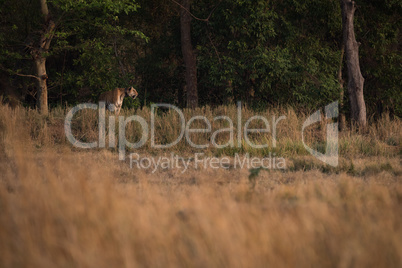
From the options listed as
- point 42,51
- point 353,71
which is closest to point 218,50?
point 353,71

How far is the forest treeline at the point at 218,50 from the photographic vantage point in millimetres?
17750

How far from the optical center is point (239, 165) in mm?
8570

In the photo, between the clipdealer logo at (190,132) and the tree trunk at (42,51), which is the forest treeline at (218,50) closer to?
the tree trunk at (42,51)

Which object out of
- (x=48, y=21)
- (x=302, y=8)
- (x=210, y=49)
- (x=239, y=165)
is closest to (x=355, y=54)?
(x=302, y=8)

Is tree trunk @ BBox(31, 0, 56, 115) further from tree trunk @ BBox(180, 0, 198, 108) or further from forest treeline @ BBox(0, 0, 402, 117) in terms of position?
tree trunk @ BBox(180, 0, 198, 108)

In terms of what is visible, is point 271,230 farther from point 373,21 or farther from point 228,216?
point 373,21

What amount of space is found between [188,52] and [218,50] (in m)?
1.41

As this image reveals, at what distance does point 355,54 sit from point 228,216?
1283 cm

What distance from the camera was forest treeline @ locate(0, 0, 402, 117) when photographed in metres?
17.8

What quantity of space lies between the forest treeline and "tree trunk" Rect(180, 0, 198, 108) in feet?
0.76

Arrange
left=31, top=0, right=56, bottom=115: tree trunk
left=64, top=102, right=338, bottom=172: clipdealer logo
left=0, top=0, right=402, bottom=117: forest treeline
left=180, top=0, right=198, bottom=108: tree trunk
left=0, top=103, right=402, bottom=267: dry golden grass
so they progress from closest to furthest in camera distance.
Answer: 1. left=0, top=103, right=402, bottom=267: dry golden grass
2. left=64, top=102, right=338, bottom=172: clipdealer logo
3. left=31, top=0, right=56, bottom=115: tree trunk
4. left=0, top=0, right=402, bottom=117: forest treeline
5. left=180, top=0, right=198, bottom=108: tree trunk

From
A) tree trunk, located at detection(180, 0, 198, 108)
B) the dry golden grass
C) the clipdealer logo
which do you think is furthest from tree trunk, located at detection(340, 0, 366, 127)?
the dry golden grass

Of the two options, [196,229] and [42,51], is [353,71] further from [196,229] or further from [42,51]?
[196,229]

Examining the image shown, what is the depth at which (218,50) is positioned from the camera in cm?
1998
